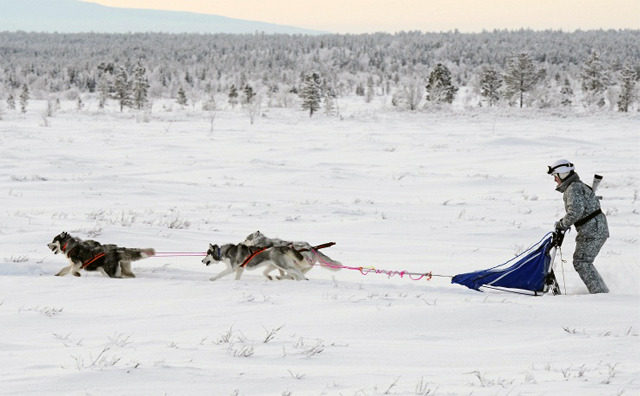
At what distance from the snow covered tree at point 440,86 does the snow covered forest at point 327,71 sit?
0.36 feet

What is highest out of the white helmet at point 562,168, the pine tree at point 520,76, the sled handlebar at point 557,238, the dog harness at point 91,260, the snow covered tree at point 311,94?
the pine tree at point 520,76

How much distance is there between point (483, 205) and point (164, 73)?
74131mm

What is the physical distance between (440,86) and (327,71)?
33.0 meters

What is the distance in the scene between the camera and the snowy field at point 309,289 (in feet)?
13.1

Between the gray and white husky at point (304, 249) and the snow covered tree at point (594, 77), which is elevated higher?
the snow covered tree at point (594, 77)

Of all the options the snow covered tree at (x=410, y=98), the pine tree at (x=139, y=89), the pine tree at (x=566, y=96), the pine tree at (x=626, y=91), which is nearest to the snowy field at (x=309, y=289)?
the snow covered tree at (x=410, y=98)

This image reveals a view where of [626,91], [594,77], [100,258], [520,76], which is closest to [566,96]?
[520,76]

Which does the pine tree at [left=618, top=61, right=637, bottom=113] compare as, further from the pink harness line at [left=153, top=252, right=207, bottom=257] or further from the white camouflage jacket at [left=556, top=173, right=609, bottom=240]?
the pink harness line at [left=153, top=252, right=207, bottom=257]

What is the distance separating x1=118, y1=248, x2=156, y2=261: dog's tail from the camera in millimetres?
7055

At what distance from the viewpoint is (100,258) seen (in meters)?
7.05

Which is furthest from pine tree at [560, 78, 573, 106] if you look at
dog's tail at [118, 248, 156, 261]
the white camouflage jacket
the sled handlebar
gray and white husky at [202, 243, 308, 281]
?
dog's tail at [118, 248, 156, 261]

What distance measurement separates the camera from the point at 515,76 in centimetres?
5259

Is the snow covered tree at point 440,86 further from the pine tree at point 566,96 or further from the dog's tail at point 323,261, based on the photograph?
the dog's tail at point 323,261

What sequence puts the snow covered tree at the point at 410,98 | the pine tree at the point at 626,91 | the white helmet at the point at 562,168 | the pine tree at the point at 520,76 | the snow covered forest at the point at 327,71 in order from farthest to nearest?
the pine tree at the point at 520,76, the snow covered forest at the point at 327,71, the pine tree at the point at 626,91, the snow covered tree at the point at 410,98, the white helmet at the point at 562,168
